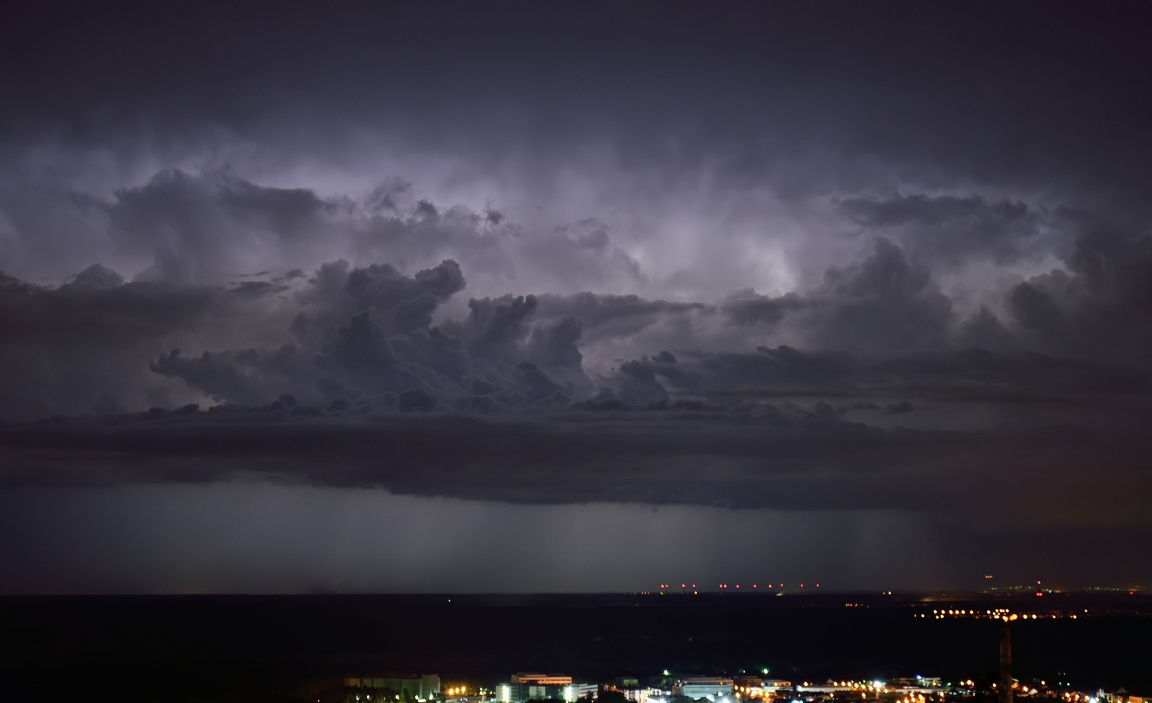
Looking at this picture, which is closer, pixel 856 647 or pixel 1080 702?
pixel 1080 702

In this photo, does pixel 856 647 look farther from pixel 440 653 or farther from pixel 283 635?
pixel 283 635

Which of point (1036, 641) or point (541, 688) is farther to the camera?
point (1036, 641)

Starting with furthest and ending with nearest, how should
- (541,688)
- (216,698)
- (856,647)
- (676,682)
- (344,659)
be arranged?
(856,647) → (344,659) → (216,698) → (676,682) → (541,688)

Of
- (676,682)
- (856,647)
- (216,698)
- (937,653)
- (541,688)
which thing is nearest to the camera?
(541,688)

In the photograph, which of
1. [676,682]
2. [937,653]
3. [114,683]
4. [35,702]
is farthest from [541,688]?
[937,653]

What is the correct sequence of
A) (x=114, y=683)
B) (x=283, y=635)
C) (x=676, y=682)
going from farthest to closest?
(x=283, y=635) → (x=114, y=683) → (x=676, y=682)

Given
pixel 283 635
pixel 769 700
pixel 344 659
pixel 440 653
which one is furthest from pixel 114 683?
pixel 283 635

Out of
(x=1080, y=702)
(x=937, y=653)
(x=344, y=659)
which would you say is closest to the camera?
(x=1080, y=702)

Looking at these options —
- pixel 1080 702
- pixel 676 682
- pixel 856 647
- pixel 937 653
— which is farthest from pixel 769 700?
pixel 856 647

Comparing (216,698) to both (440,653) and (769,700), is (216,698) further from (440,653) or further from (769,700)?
(440,653)
